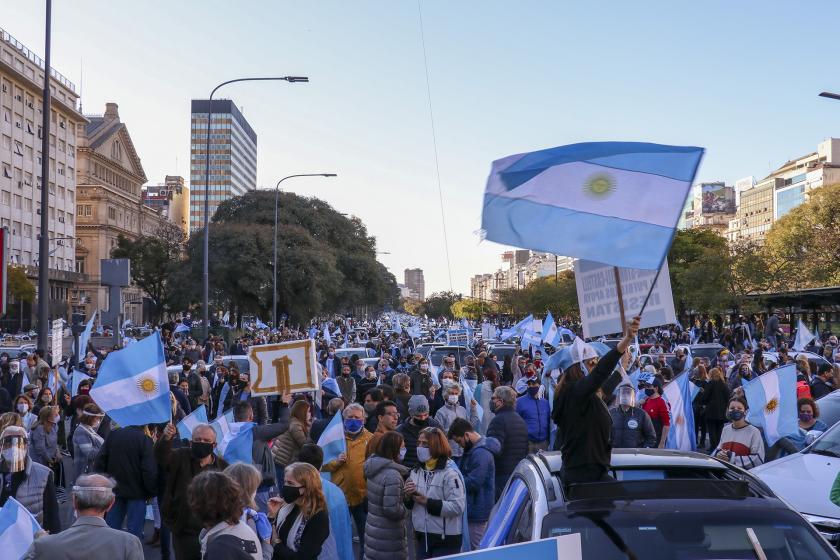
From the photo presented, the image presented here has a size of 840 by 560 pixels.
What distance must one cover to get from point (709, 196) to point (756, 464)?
191m

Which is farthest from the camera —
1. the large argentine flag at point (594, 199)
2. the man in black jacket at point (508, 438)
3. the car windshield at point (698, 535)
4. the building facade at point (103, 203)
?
the building facade at point (103, 203)

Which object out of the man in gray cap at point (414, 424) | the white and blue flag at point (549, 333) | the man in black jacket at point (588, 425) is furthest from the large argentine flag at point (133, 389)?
the white and blue flag at point (549, 333)

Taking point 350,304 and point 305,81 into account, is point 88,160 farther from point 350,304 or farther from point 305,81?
point 305,81

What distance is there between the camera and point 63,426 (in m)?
13.3

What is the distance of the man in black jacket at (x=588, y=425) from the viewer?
16.4ft

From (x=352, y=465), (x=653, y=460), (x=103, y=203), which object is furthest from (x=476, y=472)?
(x=103, y=203)

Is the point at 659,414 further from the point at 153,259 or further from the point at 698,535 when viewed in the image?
the point at 153,259

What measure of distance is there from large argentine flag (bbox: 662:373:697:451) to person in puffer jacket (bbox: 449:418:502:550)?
14.6 ft

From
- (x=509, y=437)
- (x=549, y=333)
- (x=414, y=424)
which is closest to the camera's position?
(x=414, y=424)

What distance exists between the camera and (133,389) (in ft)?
29.9

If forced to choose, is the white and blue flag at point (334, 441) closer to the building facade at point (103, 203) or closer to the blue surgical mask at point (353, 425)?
the blue surgical mask at point (353, 425)

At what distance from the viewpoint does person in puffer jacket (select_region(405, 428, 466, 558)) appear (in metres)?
6.86

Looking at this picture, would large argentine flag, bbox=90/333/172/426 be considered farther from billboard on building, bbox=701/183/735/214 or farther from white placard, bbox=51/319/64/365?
billboard on building, bbox=701/183/735/214

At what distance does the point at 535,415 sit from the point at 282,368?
316cm
